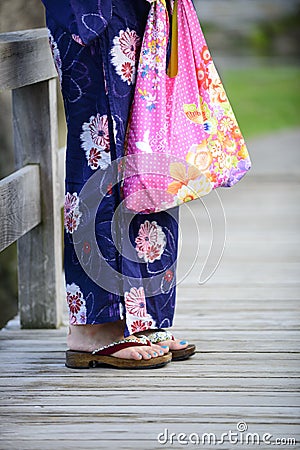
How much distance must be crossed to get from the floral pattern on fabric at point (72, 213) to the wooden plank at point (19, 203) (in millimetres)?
210

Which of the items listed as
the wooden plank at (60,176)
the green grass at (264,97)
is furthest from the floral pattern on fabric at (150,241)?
the green grass at (264,97)

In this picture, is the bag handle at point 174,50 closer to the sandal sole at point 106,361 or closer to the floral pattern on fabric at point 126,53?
the floral pattern on fabric at point 126,53

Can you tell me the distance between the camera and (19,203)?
2.92m

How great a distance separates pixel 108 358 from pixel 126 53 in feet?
2.65

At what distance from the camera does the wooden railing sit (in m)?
2.92

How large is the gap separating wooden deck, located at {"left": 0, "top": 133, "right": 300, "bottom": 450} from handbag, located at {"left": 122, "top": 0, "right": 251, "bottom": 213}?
463 mm

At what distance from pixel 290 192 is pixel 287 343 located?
2.90 m

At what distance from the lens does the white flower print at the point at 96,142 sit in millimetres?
2564

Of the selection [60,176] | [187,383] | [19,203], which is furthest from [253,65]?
[187,383]

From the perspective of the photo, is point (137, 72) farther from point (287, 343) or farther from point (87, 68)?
point (287, 343)

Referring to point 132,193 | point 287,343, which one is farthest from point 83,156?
point 287,343

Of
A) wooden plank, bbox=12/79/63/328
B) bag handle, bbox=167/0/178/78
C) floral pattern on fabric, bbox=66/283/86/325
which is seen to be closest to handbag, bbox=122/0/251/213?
bag handle, bbox=167/0/178/78

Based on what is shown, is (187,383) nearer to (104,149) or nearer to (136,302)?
(136,302)

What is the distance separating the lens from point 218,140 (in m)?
2.60
